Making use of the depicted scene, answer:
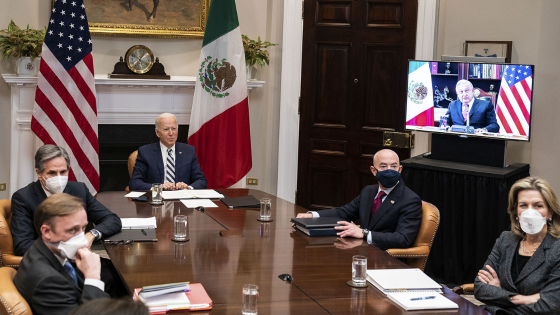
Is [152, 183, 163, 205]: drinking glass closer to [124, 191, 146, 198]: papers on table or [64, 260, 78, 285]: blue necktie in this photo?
[124, 191, 146, 198]: papers on table

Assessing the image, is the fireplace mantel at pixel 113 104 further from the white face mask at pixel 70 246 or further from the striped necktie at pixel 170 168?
the white face mask at pixel 70 246

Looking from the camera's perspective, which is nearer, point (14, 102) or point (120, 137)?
point (14, 102)

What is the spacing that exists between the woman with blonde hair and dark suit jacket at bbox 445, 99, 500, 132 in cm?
214

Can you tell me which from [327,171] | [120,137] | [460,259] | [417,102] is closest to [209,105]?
[120,137]

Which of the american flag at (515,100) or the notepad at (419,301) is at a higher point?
the american flag at (515,100)

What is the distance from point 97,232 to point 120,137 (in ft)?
11.0

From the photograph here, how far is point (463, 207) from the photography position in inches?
204

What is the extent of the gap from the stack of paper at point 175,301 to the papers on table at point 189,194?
1.97 meters

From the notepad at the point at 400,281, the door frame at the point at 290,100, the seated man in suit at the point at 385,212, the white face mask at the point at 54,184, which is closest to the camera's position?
the notepad at the point at 400,281

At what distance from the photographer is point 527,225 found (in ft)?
10.1

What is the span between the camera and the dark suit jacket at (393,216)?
3.73m


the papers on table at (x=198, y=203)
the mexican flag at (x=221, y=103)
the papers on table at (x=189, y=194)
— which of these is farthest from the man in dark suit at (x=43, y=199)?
the mexican flag at (x=221, y=103)

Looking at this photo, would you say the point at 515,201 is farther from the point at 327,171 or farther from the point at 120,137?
the point at 120,137

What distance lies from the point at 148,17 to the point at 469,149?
3542mm
